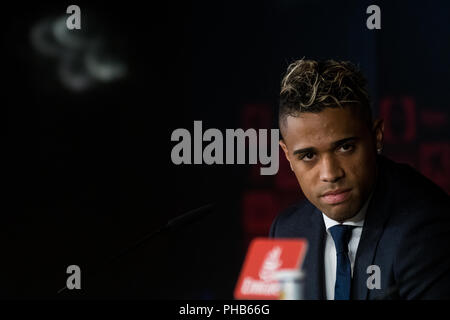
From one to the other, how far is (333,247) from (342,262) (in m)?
0.12

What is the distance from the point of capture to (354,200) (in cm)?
170

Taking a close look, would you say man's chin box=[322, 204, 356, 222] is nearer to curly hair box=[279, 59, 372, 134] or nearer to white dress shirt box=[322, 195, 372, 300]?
white dress shirt box=[322, 195, 372, 300]

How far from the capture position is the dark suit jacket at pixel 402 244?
5.36ft

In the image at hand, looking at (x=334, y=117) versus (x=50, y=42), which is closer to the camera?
(x=334, y=117)

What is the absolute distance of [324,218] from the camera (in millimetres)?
1837

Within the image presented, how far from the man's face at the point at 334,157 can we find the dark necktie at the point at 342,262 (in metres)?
0.04

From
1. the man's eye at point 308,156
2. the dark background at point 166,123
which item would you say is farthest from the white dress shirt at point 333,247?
the dark background at point 166,123

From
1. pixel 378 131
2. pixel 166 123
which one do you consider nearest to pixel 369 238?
pixel 378 131

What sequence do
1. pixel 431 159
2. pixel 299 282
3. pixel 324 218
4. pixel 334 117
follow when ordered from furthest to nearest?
pixel 431 159 < pixel 324 218 < pixel 334 117 < pixel 299 282

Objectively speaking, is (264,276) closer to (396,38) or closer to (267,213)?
(267,213)

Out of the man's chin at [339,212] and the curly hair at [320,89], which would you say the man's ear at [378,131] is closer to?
the curly hair at [320,89]

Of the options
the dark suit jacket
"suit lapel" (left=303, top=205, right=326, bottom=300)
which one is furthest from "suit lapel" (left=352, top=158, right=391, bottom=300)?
"suit lapel" (left=303, top=205, right=326, bottom=300)
